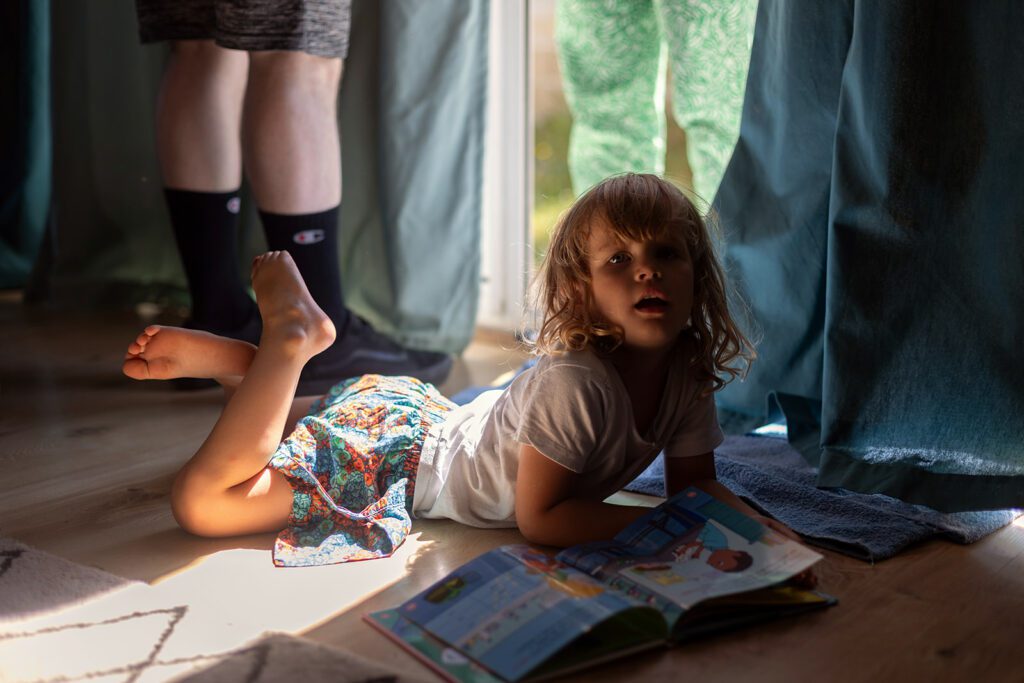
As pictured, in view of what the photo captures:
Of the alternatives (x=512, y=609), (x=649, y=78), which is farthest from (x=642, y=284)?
(x=649, y=78)

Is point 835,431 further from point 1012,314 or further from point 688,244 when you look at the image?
point 688,244

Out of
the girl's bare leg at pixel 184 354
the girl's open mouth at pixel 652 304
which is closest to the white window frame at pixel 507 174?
the girl's bare leg at pixel 184 354

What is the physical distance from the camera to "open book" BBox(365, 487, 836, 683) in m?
0.99

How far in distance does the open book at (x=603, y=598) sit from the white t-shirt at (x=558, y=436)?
100mm

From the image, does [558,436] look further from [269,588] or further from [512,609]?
[269,588]

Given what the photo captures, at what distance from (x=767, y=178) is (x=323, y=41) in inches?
30.0

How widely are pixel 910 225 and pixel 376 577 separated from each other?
790 millimetres

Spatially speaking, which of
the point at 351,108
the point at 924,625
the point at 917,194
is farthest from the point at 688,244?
the point at 351,108

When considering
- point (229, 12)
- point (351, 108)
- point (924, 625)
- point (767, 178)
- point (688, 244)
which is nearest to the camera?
point (924, 625)

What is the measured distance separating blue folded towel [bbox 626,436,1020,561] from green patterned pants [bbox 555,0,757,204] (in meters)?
0.41

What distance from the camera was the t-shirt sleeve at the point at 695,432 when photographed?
51.6 inches

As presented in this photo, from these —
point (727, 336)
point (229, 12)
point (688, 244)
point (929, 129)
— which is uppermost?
point (229, 12)

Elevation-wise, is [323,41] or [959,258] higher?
[323,41]

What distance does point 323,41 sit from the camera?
5.87 ft
